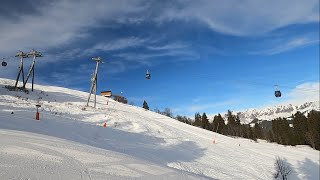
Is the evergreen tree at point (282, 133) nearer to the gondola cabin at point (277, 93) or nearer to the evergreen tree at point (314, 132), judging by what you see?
the evergreen tree at point (314, 132)

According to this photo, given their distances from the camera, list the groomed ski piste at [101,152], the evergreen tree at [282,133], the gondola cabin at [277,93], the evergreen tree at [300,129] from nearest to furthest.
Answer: the groomed ski piste at [101,152] → the gondola cabin at [277,93] → the evergreen tree at [300,129] → the evergreen tree at [282,133]

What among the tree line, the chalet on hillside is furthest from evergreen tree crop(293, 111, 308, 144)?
the chalet on hillside

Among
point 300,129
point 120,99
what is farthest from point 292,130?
point 120,99

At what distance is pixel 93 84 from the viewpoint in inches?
1876

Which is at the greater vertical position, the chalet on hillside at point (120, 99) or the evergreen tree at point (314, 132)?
the chalet on hillside at point (120, 99)

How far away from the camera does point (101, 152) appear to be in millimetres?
13695

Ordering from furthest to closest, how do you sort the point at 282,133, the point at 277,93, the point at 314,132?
the point at 282,133 → the point at 314,132 → the point at 277,93

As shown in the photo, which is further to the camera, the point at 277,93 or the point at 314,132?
the point at 314,132

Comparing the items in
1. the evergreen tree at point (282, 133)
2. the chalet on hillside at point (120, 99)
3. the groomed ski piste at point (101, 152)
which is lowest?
the groomed ski piste at point (101, 152)

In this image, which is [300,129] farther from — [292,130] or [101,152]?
[101,152]

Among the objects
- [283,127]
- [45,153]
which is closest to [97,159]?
[45,153]

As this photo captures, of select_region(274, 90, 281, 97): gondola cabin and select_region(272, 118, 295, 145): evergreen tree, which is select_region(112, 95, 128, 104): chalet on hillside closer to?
select_region(272, 118, 295, 145): evergreen tree

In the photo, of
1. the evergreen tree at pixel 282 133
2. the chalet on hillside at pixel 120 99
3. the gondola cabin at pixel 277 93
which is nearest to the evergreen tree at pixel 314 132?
the evergreen tree at pixel 282 133

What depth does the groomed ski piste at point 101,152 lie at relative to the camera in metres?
10.2
